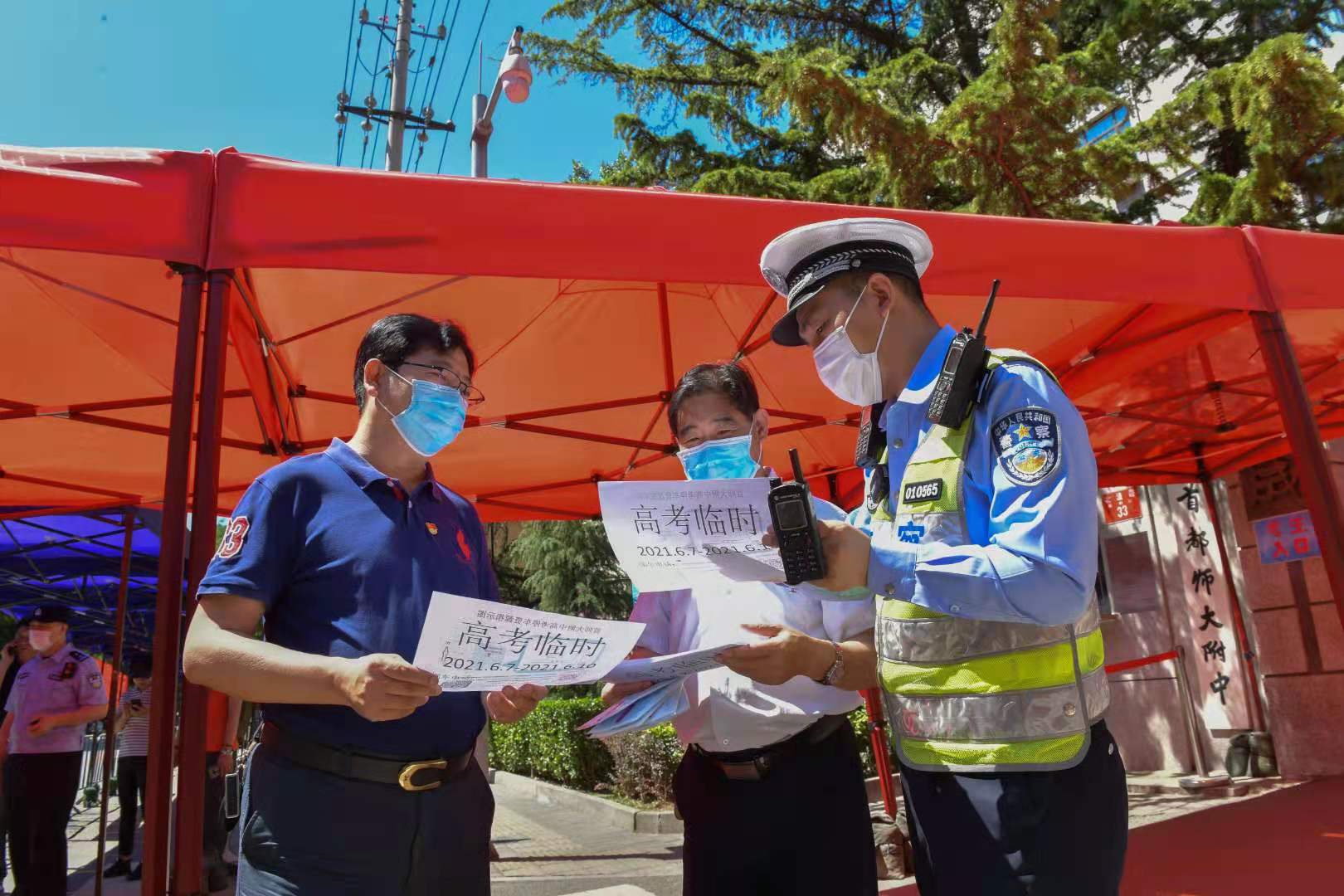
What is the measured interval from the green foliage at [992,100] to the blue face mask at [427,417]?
6319 mm

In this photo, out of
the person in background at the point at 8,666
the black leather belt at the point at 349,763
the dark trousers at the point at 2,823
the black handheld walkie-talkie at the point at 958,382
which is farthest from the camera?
the person in background at the point at 8,666

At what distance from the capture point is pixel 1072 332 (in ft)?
15.3

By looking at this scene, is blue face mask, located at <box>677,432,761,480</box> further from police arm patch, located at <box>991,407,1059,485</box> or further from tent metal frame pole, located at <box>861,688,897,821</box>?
tent metal frame pole, located at <box>861,688,897,821</box>

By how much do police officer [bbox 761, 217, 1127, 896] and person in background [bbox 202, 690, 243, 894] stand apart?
8.94ft

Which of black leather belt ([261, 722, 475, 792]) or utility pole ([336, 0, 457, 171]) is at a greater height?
utility pole ([336, 0, 457, 171])

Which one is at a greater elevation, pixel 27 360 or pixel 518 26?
pixel 518 26

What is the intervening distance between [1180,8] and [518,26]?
618 cm

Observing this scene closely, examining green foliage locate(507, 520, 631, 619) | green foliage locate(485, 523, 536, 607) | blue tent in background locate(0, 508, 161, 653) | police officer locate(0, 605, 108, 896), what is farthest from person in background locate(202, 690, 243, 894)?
green foliage locate(485, 523, 536, 607)

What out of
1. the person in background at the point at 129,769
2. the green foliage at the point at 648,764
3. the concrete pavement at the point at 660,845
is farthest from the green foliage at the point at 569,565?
the person in background at the point at 129,769

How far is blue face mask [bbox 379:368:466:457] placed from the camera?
189cm

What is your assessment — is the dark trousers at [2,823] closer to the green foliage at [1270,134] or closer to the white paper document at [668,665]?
the white paper document at [668,665]

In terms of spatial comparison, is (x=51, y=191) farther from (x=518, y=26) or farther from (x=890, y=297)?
(x=518, y=26)

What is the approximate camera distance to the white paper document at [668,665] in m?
1.57

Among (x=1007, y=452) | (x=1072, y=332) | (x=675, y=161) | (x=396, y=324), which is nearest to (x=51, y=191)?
(x=396, y=324)
